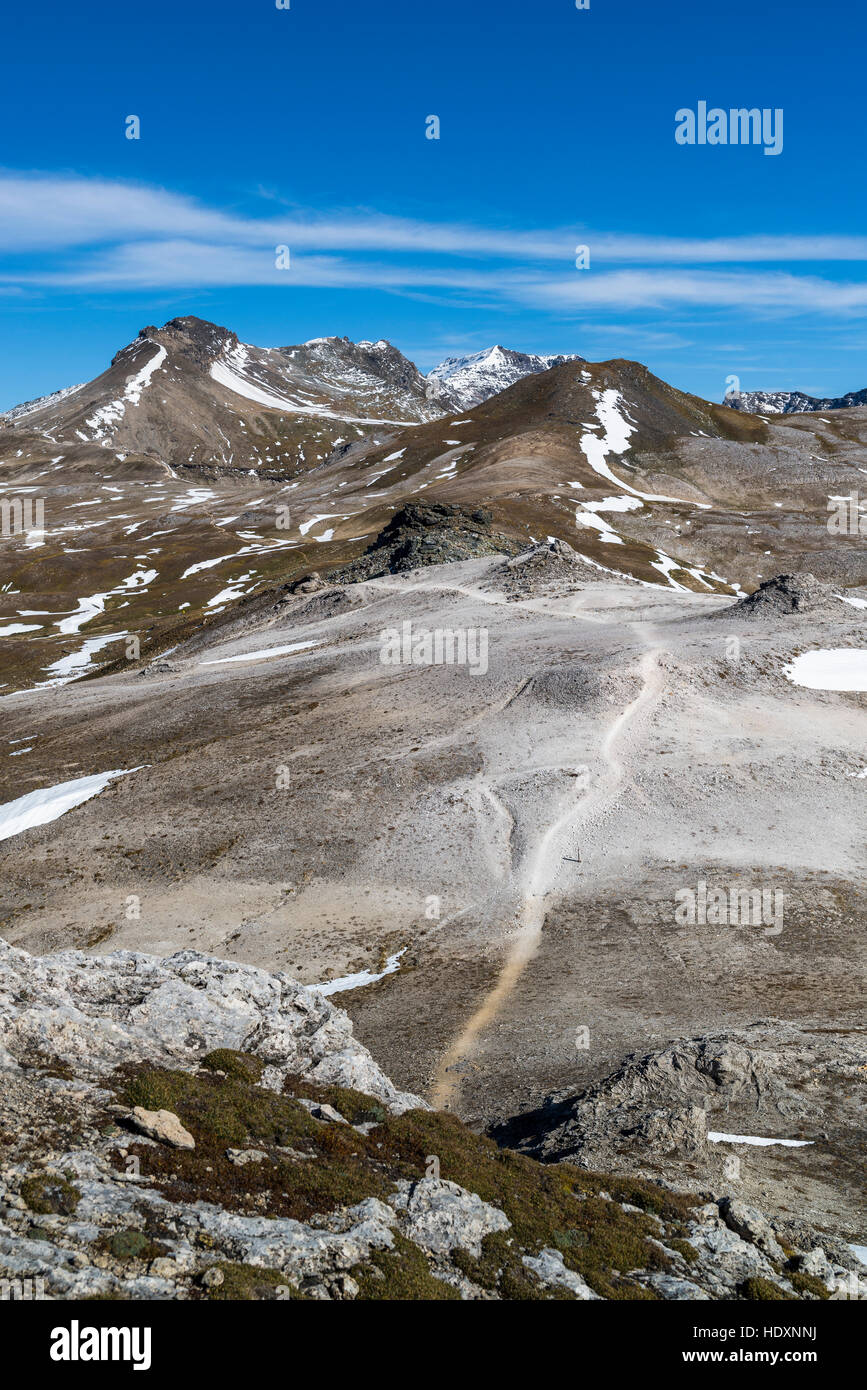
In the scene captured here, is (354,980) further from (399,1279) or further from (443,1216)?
(399,1279)

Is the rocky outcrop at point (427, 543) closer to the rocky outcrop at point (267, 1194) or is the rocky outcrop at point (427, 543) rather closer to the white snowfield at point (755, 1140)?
the white snowfield at point (755, 1140)

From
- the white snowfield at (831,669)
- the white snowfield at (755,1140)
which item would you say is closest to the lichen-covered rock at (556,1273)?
the white snowfield at (755,1140)

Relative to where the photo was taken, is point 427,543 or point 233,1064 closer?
point 233,1064

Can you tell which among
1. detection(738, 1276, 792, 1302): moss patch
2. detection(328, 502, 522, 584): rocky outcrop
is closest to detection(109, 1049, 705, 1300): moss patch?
detection(738, 1276, 792, 1302): moss patch

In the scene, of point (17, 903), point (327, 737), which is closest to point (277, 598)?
point (327, 737)

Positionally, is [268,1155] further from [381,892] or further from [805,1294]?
[381,892]

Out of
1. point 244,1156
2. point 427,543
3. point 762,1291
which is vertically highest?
point 427,543

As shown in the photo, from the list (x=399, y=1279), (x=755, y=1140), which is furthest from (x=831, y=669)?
(x=399, y=1279)
